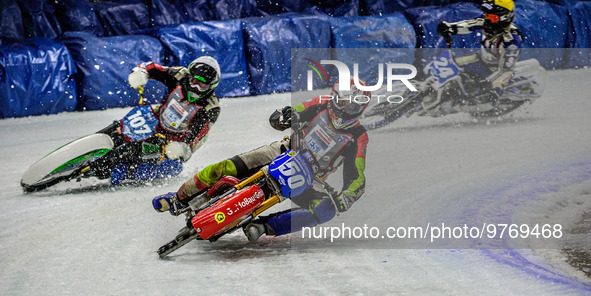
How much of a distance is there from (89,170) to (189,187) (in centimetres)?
178

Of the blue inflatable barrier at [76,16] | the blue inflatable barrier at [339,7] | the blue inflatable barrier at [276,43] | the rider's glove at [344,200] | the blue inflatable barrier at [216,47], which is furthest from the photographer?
the blue inflatable barrier at [339,7]

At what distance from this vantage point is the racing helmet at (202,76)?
5504 mm

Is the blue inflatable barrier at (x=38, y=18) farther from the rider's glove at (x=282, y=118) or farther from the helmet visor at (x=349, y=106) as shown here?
the helmet visor at (x=349, y=106)

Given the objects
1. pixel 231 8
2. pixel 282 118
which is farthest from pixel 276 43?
pixel 282 118

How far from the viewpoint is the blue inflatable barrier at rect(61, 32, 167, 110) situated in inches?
354

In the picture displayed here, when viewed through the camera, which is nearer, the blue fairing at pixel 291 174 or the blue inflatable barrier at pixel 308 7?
the blue fairing at pixel 291 174

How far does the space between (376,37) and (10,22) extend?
232 inches

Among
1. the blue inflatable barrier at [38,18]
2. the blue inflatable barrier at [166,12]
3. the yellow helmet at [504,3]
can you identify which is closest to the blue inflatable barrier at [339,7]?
the blue inflatable barrier at [166,12]

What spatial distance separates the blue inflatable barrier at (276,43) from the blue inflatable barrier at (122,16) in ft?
5.83

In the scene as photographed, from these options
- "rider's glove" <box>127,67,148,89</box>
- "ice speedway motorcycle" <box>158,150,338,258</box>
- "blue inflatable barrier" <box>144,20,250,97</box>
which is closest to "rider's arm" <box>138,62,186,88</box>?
"rider's glove" <box>127,67,148,89</box>

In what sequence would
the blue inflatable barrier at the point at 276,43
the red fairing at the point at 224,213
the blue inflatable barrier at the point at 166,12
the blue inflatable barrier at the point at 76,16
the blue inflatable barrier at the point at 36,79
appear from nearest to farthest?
the red fairing at the point at 224,213
the blue inflatable barrier at the point at 36,79
the blue inflatable barrier at the point at 76,16
the blue inflatable barrier at the point at 276,43
the blue inflatable barrier at the point at 166,12

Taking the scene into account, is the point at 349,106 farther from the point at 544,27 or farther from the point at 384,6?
the point at 544,27

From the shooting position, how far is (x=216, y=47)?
32.6 feet

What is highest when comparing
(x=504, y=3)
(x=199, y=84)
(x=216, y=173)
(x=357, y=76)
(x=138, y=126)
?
(x=357, y=76)
